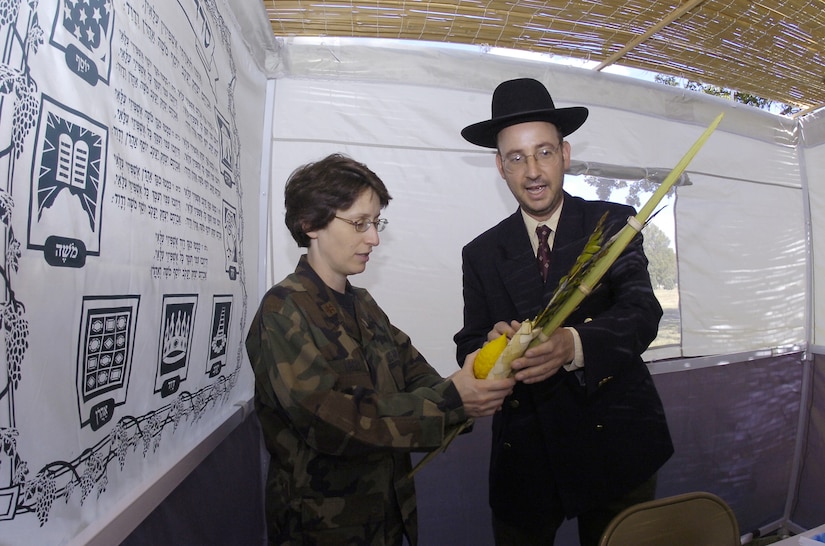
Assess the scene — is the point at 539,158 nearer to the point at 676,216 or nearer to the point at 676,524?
the point at 676,524

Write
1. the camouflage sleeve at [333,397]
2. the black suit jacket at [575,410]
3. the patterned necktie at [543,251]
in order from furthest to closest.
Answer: the patterned necktie at [543,251] → the black suit jacket at [575,410] → the camouflage sleeve at [333,397]

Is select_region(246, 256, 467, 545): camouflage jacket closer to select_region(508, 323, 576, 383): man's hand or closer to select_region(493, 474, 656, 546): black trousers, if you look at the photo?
select_region(508, 323, 576, 383): man's hand

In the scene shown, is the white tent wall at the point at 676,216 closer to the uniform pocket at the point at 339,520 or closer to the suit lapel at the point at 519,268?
the suit lapel at the point at 519,268

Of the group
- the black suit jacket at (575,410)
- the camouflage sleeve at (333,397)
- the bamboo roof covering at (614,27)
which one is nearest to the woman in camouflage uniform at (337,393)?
the camouflage sleeve at (333,397)

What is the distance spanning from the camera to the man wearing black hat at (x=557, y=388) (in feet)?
5.18

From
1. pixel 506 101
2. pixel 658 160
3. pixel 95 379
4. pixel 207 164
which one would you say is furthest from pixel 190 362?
pixel 658 160

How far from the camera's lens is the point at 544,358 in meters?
1.27

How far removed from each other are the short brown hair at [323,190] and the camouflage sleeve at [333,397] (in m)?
0.30

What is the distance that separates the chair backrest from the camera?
51.4 inches

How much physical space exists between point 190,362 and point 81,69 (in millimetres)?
821

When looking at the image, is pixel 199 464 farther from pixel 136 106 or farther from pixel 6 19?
pixel 6 19

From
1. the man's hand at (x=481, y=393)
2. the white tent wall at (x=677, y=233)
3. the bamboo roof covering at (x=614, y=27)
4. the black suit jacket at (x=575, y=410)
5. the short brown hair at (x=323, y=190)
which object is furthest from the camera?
the white tent wall at (x=677, y=233)

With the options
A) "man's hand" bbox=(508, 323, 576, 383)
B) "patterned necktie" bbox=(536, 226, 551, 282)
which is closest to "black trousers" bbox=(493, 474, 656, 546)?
"man's hand" bbox=(508, 323, 576, 383)

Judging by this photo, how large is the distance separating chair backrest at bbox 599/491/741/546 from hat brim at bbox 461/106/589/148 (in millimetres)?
1189
